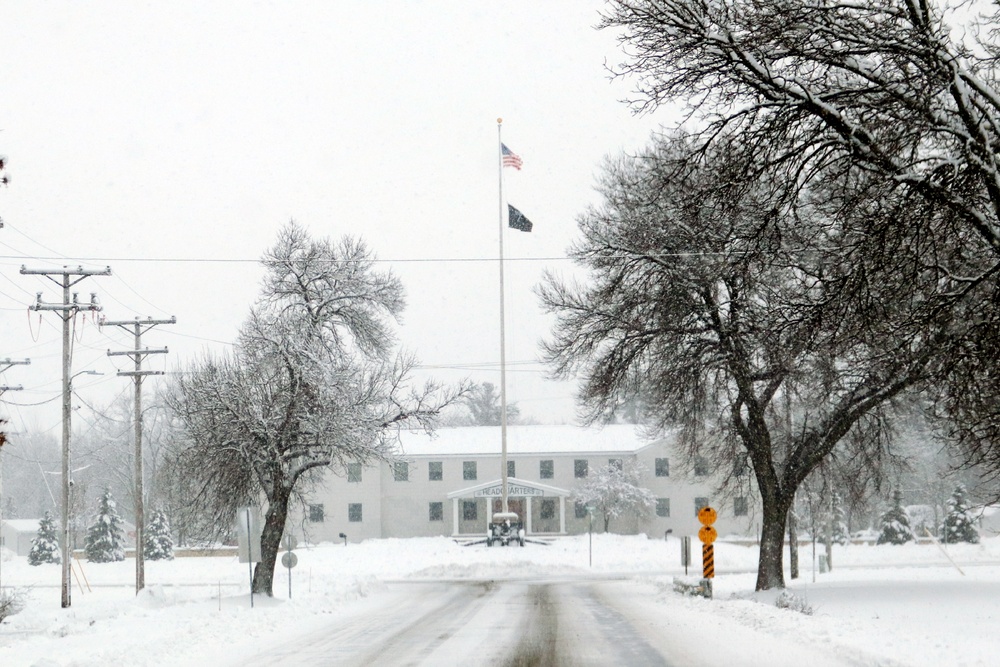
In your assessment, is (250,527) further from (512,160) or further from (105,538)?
(105,538)

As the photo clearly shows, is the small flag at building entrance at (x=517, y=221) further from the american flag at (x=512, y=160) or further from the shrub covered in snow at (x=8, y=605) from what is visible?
the shrub covered in snow at (x=8, y=605)

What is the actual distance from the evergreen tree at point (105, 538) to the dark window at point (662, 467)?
35.9m

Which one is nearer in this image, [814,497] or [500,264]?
[814,497]

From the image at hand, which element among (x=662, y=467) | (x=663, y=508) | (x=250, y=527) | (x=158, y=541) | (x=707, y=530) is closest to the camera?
(x=707, y=530)

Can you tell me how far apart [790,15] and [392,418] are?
20162 mm

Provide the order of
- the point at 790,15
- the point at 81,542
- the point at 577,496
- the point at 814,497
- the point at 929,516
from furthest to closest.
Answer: the point at 81,542 < the point at 929,516 < the point at 577,496 < the point at 814,497 < the point at 790,15

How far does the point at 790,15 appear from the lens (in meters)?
9.48

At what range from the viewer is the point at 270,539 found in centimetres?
2770

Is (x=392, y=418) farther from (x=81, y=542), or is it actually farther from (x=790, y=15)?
(x=81, y=542)

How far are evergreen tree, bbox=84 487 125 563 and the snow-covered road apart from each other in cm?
4691

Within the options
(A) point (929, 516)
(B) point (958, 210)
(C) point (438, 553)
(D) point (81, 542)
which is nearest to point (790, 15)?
(B) point (958, 210)

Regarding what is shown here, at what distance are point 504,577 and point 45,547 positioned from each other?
4149 centimetres

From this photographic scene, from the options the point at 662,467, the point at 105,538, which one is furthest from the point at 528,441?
the point at 105,538

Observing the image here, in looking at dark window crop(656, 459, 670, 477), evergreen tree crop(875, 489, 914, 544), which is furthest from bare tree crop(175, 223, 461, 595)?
dark window crop(656, 459, 670, 477)
